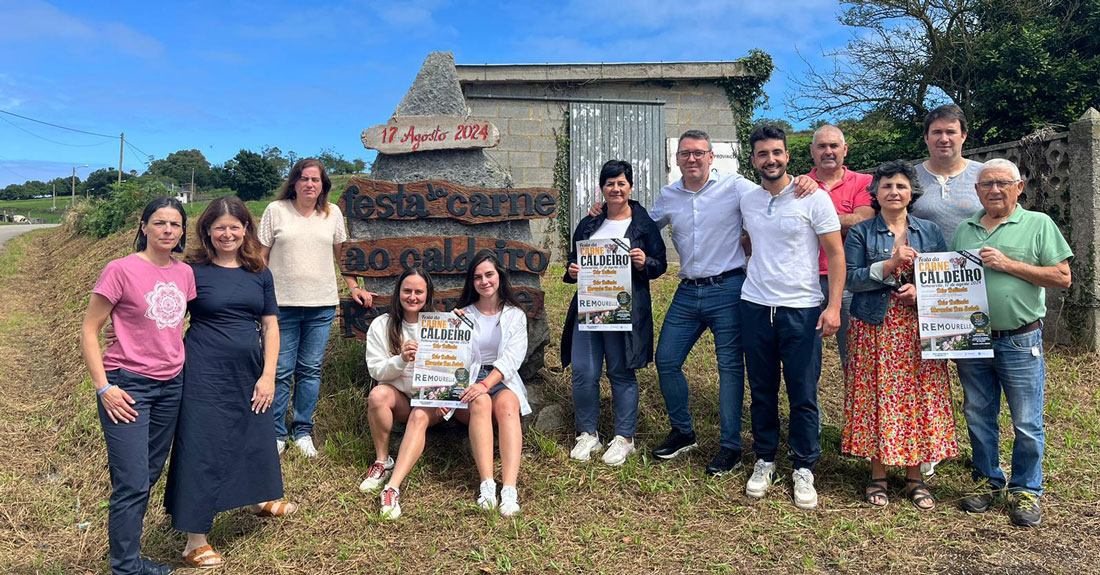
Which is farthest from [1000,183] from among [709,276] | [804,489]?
[804,489]

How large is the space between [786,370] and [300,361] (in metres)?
2.84

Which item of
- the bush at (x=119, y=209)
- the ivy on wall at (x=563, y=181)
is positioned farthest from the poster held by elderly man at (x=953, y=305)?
the bush at (x=119, y=209)

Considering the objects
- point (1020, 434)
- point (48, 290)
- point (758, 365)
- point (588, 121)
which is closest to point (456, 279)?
point (758, 365)

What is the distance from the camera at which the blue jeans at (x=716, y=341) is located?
3.77m

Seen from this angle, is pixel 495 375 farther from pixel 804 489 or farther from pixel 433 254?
pixel 804 489

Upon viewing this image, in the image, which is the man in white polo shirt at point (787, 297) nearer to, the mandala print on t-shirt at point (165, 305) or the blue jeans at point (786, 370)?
the blue jeans at point (786, 370)

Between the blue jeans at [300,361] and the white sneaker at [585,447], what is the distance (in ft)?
5.46

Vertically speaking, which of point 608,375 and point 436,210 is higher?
point 436,210

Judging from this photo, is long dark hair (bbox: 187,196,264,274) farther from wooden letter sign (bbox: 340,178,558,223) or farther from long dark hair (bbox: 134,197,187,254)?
wooden letter sign (bbox: 340,178,558,223)

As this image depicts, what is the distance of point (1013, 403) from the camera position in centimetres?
328

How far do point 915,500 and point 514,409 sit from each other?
2.17 metres

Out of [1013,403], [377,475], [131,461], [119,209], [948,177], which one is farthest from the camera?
[119,209]

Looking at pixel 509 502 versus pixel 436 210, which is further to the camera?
pixel 436 210

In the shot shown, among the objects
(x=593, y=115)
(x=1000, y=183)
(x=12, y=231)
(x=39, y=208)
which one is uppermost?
(x=39, y=208)
